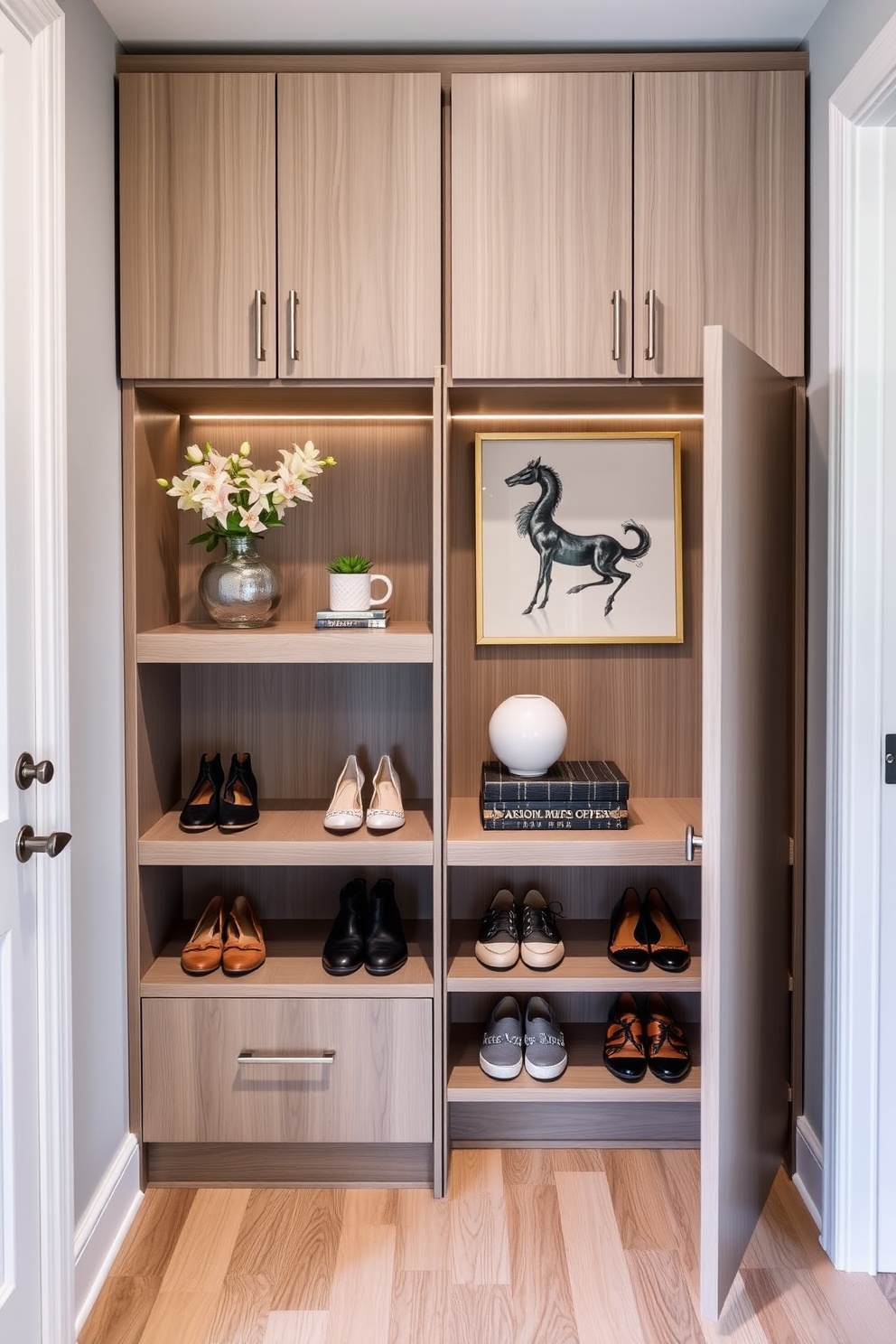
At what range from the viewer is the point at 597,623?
262cm

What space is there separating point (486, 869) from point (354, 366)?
51.1 inches

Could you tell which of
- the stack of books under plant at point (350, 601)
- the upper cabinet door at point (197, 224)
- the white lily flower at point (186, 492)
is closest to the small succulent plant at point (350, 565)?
the stack of books under plant at point (350, 601)

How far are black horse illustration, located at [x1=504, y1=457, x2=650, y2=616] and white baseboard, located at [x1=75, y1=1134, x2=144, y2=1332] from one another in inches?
61.0

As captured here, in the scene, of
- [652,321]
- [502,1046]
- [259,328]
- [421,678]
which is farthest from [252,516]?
[502,1046]

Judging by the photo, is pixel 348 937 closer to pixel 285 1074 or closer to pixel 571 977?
pixel 285 1074

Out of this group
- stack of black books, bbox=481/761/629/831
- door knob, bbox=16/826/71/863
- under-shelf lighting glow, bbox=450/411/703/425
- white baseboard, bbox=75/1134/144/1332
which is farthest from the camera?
under-shelf lighting glow, bbox=450/411/703/425

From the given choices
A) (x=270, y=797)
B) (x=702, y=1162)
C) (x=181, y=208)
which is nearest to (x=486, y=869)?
(x=270, y=797)

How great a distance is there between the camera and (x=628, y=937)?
244 centimetres

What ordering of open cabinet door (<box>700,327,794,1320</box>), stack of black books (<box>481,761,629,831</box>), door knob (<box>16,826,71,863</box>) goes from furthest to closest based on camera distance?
1. stack of black books (<box>481,761,629,831</box>)
2. open cabinet door (<box>700,327,794,1320</box>)
3. door knob (<box>16,826,71,863</box>)

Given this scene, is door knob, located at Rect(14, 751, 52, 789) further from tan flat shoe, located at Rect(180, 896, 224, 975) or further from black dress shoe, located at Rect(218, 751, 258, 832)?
tan flat shoe, located at Rect(180, 896, 224, 975)

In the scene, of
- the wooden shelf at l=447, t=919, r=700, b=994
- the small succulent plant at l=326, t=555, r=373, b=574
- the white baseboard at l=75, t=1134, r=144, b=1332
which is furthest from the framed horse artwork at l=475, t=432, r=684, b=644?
the white baseboard at l=75, t=1134, r=144, b=1332

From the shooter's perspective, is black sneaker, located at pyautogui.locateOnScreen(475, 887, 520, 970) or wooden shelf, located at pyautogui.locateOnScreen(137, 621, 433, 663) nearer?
wooden shelf, located at pyautogui.locateOnScreen(137, 621, 433, 663)

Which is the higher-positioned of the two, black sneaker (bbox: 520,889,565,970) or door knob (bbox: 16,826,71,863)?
door knob (bbox: 16,826,71,863)

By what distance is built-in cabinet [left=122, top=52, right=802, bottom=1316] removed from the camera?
2.13 meters
